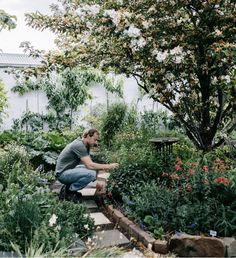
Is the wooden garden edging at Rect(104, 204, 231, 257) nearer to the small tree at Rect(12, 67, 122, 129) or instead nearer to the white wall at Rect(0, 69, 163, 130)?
the white wall at Rect(0, 69, 163, 130)

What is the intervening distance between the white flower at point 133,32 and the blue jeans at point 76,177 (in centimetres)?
230

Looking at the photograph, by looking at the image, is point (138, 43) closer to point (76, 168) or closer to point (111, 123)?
point (76, 168)

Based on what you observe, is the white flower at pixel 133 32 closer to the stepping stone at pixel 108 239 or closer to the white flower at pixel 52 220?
the stepping stone at pixel 108 239

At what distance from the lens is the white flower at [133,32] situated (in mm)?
6426

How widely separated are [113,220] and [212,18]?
3576 millimetres

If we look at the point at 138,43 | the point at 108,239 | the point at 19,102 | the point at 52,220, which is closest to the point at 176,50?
the point at 138,43

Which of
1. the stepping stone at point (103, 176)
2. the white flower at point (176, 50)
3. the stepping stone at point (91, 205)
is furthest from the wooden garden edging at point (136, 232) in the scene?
the white flower at point (176, 50)

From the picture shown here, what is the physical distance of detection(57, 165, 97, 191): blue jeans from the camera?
5602mm

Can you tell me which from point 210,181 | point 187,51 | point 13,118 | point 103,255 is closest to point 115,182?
point 210,181

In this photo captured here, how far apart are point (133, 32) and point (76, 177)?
8.22 ft

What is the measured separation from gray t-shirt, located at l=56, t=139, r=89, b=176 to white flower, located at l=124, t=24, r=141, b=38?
1.96m

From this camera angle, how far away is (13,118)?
13734 millimetres

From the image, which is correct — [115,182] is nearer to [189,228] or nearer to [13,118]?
[189,228]

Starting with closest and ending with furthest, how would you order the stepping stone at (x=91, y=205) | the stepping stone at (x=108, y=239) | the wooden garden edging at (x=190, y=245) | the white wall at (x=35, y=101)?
the wooden garden edging at (x=190, y=245), the stepping stone at (x=108, y=239), the stepping stone at (x=91, y=205), the white wall at (x=35, y=101)
